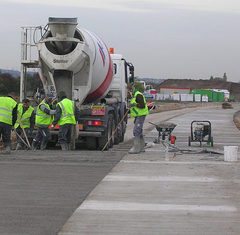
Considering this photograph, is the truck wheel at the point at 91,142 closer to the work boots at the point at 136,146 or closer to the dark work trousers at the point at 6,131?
the work boots at the point at 136,146

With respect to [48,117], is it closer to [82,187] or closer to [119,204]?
[82,187]

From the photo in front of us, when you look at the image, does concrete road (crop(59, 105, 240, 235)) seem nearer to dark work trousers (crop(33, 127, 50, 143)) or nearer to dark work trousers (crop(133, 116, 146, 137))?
dark work trousers (crop(133, 116, 146, 137))

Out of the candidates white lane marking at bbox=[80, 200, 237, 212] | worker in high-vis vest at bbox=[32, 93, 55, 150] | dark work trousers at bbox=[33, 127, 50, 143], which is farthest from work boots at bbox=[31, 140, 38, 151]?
white lane marking at bbox=[80, 200, 237, 212]

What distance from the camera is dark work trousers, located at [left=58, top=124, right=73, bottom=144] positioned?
13852 millimetres

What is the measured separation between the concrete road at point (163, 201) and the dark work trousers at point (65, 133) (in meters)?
2.69

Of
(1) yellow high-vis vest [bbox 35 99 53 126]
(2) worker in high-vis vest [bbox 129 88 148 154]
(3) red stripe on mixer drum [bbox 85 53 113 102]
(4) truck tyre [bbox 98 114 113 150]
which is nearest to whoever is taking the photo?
(2) worker in high-vis vest [bbox 129 88 148 154]

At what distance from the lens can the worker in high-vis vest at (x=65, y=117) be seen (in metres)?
13.6

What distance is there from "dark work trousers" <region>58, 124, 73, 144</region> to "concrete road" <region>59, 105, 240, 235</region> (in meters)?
2.69

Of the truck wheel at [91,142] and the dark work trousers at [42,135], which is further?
the truck wheel at [91,142]

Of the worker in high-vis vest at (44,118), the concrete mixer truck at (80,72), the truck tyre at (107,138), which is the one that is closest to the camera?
the concrete mixer truck at (80,72)

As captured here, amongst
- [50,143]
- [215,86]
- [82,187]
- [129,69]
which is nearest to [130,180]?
[82,187]

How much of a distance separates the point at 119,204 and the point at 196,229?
1.58 m

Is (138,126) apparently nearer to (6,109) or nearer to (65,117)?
(65,117)

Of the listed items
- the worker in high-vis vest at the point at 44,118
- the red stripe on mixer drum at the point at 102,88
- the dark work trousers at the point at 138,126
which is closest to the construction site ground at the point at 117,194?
the dark work trousers at the point at 138,126
